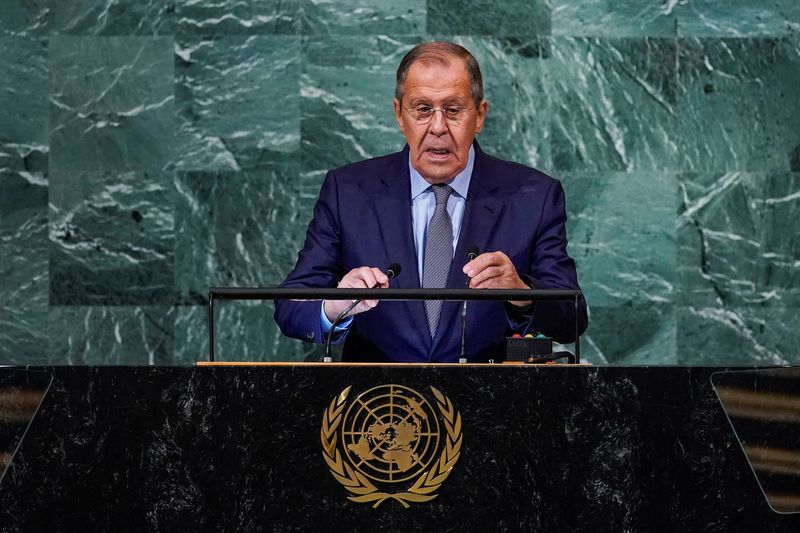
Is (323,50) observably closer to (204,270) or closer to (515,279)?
(204,270)

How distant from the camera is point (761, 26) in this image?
5129 mm

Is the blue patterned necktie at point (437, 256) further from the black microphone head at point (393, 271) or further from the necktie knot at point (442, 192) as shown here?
the black microphone head at point (393, 271)

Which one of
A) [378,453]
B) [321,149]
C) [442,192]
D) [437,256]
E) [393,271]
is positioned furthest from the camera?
[321,149]

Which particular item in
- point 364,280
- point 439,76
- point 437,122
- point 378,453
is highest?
point 439,76

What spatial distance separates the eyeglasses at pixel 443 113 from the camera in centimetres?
332

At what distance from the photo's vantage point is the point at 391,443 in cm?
231

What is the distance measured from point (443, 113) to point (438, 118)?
2 centimetres

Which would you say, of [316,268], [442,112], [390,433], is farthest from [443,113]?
[390,433]

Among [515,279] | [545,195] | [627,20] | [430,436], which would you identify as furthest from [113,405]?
[627,20]

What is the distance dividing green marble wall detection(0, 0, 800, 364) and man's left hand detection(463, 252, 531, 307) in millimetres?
2356

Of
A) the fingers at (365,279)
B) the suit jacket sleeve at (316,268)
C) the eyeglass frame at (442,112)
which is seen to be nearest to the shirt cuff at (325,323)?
the suit jacket sleeve at (316,268)

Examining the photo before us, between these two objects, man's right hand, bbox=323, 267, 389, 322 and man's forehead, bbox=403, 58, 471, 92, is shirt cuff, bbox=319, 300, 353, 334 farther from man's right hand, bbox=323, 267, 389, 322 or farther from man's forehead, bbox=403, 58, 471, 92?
man's forehead, bbox=403, 58, 471, 92

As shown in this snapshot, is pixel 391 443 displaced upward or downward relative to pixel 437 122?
downward

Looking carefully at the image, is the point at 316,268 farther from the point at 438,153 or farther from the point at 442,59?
the point at 442,59
